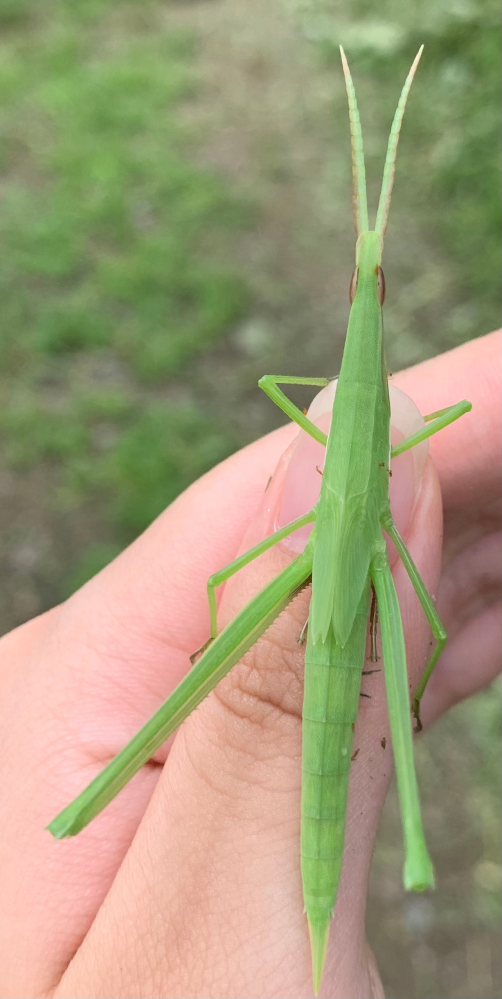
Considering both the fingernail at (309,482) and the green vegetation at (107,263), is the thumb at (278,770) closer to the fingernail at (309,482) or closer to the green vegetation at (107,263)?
the fingernail at (309,482)

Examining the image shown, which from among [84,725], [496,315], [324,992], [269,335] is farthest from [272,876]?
[496,315]

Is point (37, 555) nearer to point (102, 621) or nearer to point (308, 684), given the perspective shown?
point (102, 621)

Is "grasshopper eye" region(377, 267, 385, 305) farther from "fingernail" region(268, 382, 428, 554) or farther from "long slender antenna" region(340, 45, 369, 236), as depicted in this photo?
"fingernail" region(268, 382, 428, 554)

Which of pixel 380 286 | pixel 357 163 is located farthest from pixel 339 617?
pixel 357 163

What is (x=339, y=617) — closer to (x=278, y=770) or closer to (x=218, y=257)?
(x=278, y=770)

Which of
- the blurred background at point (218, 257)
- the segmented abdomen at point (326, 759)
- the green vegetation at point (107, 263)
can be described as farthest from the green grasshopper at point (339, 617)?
the green vegetation at point (107, 263)
